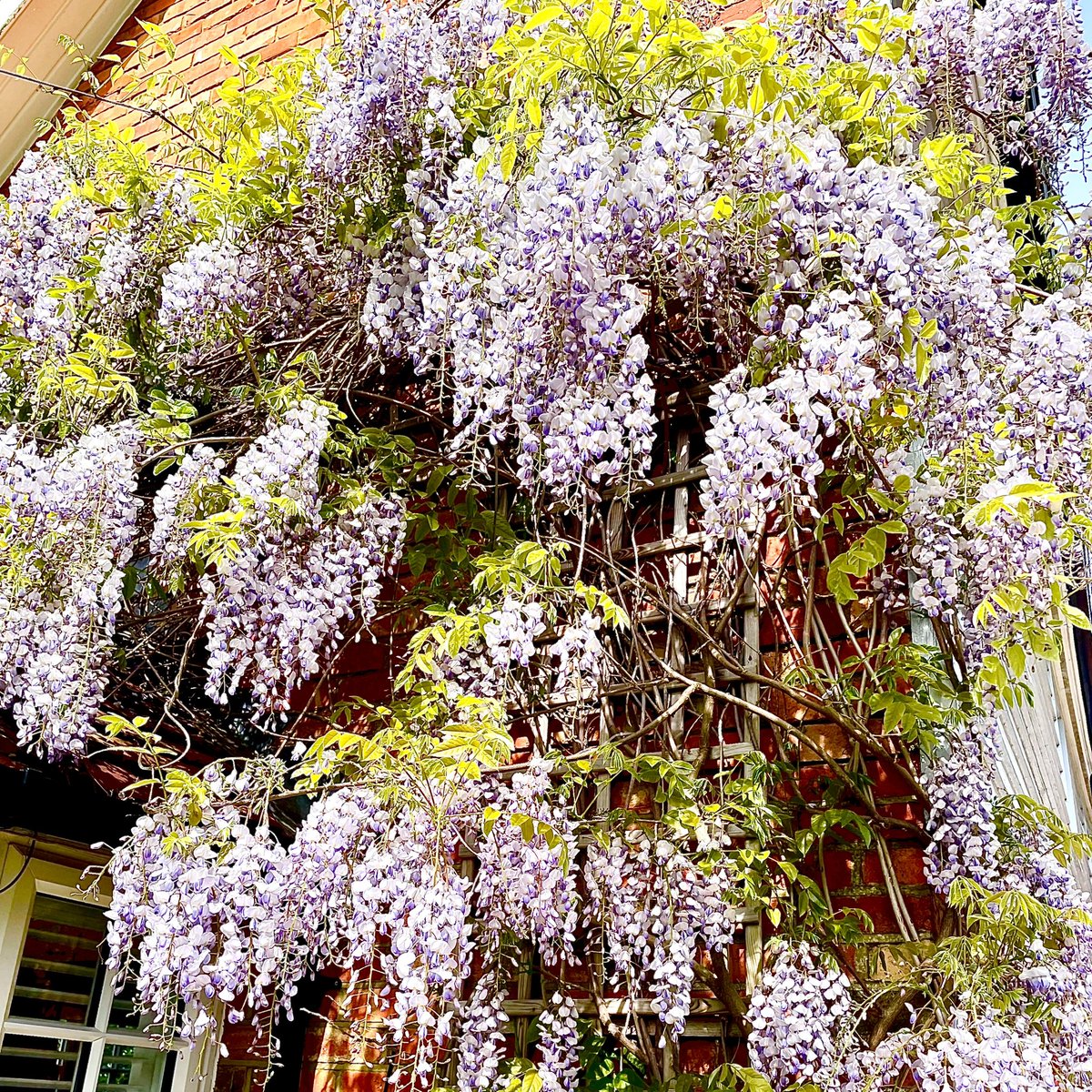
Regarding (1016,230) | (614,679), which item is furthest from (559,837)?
(1016,230)

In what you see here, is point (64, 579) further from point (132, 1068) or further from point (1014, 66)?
point (1014, 66)

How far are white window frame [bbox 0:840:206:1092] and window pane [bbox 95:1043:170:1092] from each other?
16mm

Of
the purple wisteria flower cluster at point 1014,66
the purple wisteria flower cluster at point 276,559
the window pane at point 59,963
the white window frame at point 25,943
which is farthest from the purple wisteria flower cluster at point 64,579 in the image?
the purple wisteria flower cluster at point 1014,66

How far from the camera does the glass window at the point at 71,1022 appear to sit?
2.43 m

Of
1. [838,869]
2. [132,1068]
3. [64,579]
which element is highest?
[64,579]

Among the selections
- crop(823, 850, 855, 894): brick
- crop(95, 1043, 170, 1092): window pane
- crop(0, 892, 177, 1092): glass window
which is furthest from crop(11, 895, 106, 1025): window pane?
crop(823, 850, 855, 894): brick

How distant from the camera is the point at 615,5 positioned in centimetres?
201

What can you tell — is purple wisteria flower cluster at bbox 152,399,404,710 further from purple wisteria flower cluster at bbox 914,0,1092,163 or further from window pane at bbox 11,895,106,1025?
purple wisteria flower cluster at bbox 914,0,1092,163

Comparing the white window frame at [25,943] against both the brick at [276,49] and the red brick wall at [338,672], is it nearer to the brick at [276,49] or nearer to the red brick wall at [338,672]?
the red brick wall at [338,672]

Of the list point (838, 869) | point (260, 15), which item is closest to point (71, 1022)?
point (838, 869)

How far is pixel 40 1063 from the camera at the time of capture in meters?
2.45

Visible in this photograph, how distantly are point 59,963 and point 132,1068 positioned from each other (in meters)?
0.33

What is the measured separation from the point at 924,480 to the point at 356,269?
1.46 meters

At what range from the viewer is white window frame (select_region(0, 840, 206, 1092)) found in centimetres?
242
